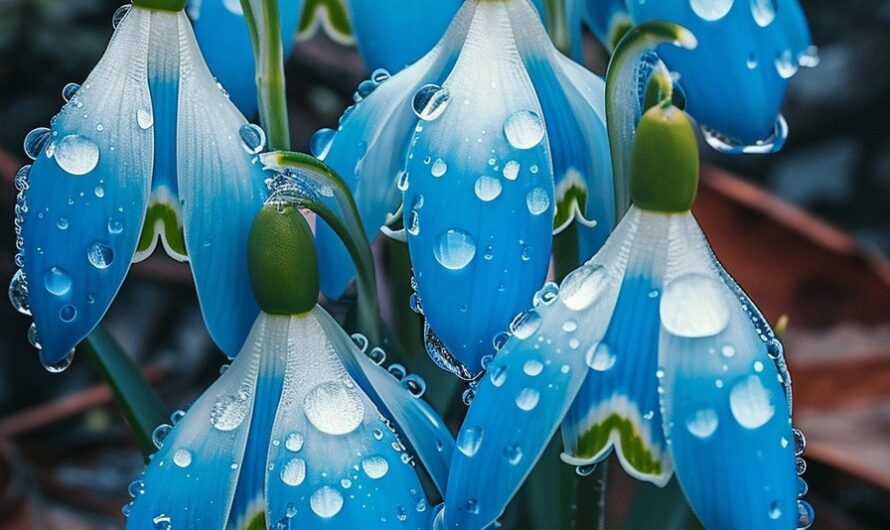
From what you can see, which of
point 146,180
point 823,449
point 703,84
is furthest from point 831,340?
point 146,180

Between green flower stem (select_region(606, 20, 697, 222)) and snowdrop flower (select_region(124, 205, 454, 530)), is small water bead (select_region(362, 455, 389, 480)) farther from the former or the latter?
green flower stem (select_region(606, 20, 697, 222))

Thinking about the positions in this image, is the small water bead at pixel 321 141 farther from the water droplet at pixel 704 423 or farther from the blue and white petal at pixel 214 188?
the water droplet at pixel 704 423

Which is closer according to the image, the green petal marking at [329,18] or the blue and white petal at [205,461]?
the blue and white petal at [205,461]

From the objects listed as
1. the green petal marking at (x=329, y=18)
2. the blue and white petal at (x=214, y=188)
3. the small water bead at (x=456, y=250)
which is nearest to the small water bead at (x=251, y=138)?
the blue and white petal at (x=214, y=188)

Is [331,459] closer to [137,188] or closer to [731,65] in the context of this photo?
[137,188]

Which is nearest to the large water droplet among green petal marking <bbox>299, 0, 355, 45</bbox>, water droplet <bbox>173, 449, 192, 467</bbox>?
water droplet <bbox>173, 449, 192, 467</bbox>
